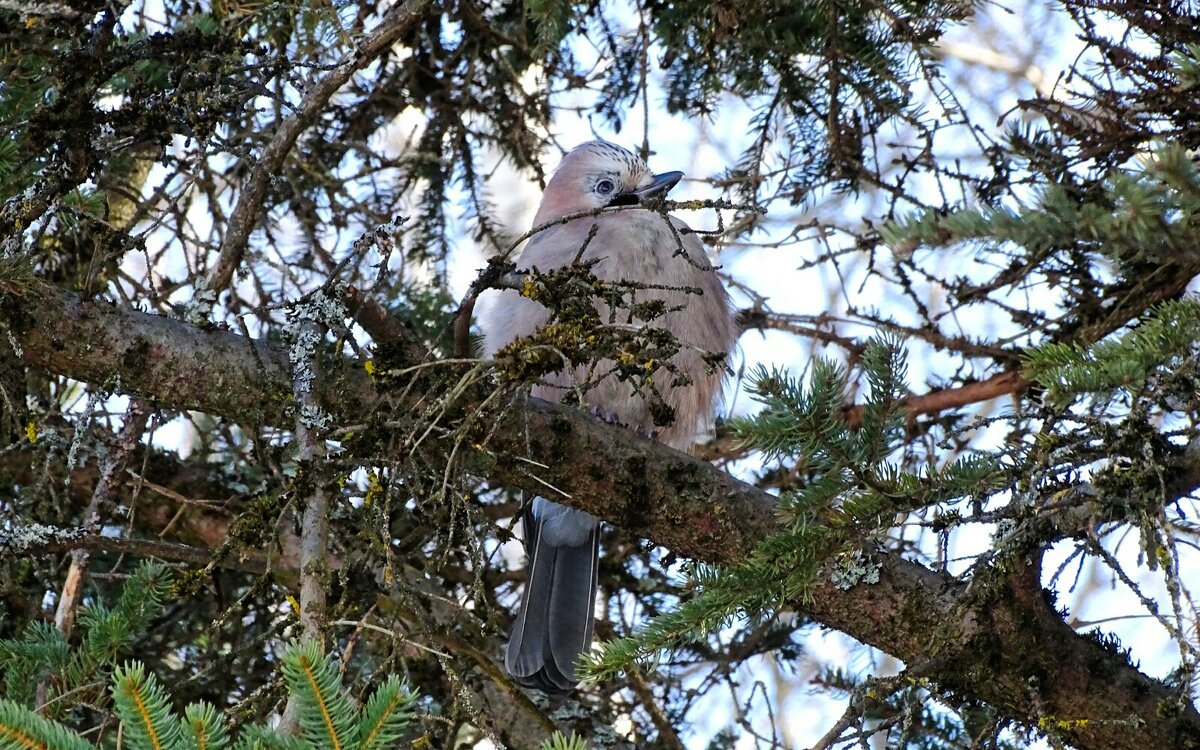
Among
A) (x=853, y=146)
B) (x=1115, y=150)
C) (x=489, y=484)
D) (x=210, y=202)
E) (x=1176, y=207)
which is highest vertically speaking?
(x=853, y=146)

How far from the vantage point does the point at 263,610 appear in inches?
142

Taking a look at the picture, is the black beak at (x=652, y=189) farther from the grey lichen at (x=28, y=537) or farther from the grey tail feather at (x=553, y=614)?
the grey lichen at (x=28, y=537)

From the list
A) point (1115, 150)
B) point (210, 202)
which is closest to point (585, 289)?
point (1115, 150)

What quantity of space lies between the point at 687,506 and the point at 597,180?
1932mm

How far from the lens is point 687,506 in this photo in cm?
269

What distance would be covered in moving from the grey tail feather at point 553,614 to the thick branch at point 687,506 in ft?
3.15

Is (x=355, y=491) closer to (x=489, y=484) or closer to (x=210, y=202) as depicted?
(x=489, y=484)

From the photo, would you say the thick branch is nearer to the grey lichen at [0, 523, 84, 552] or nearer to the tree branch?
the tree branch

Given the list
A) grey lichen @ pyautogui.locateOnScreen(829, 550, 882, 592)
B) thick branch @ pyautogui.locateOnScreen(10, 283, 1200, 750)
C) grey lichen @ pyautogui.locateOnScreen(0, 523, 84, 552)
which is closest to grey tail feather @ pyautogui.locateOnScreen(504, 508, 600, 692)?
thick branch @ pyautogui.locateOnScreen(10, 283, 1200, 750)

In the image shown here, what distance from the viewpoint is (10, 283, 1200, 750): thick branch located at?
2.38 meters

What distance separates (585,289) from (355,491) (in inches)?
52.1

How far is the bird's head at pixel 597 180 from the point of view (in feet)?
14.0

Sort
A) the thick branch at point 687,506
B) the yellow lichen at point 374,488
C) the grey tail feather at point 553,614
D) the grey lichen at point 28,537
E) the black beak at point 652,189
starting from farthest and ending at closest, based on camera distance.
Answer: the black beak at point 652,189
the grey tail feather at point 553,614
the grey lichen at point 28,537
the thick branch at point 687,506
the yellow lichen at point 374,488

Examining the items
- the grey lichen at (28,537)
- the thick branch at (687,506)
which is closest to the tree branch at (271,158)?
the thick branch at (687,506)
